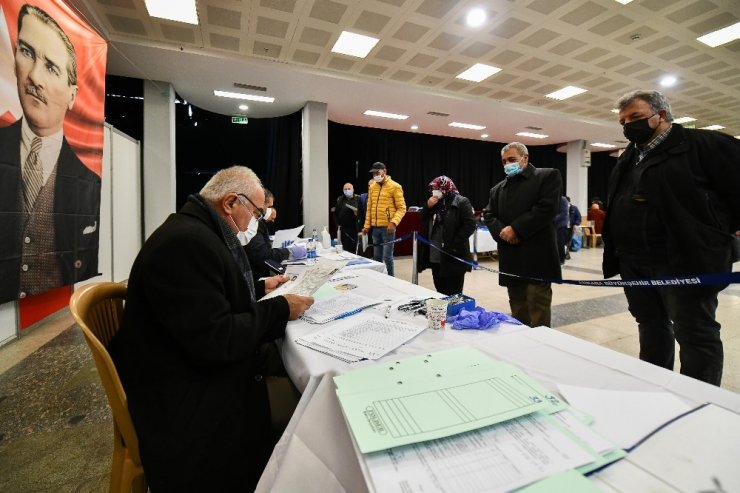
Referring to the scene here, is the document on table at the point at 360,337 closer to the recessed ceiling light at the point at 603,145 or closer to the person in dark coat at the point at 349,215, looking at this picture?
the person in dark coat at the point at 349,215

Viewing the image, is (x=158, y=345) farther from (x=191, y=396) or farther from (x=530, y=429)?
(x=530, y=429)

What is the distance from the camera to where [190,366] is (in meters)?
0.88

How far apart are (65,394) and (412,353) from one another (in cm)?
222

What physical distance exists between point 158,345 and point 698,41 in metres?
6.56

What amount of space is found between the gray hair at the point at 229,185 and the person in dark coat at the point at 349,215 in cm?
444

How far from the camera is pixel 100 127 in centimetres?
332

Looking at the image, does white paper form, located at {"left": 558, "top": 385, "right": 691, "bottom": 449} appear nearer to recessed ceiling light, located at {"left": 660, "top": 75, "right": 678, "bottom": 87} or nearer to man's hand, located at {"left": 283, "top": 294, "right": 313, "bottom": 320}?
man's hand, located at {"left": 283, "top": 294, "right": 313, "bottom": 320}

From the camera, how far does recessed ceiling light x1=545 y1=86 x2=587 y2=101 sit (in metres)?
6.00

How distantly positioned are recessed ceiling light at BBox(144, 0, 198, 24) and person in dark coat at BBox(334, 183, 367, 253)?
3.01 meters

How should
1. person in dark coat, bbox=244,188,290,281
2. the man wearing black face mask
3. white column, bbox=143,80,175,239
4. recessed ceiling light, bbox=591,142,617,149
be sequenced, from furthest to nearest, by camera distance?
1. recessed ceiling light, bbox=591,142,617,149
2. white column, bbox=143,80,175,239
3. person in dark coat, bbox=244,188,290,281
4. the man wearing black face mask

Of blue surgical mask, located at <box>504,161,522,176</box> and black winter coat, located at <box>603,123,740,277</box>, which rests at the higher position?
blue surgical mask, located at <box>504,161,522,176</box>

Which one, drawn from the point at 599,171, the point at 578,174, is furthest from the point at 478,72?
the point at 599,171

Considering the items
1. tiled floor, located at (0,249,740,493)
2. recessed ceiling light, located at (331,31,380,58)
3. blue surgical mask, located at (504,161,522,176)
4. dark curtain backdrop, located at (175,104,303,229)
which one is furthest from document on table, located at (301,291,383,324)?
dark curtain backdrop, located at (175,104,303,229)

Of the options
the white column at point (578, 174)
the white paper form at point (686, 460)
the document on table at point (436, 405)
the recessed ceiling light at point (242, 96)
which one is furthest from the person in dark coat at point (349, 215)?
the white column at point (578, 174)
